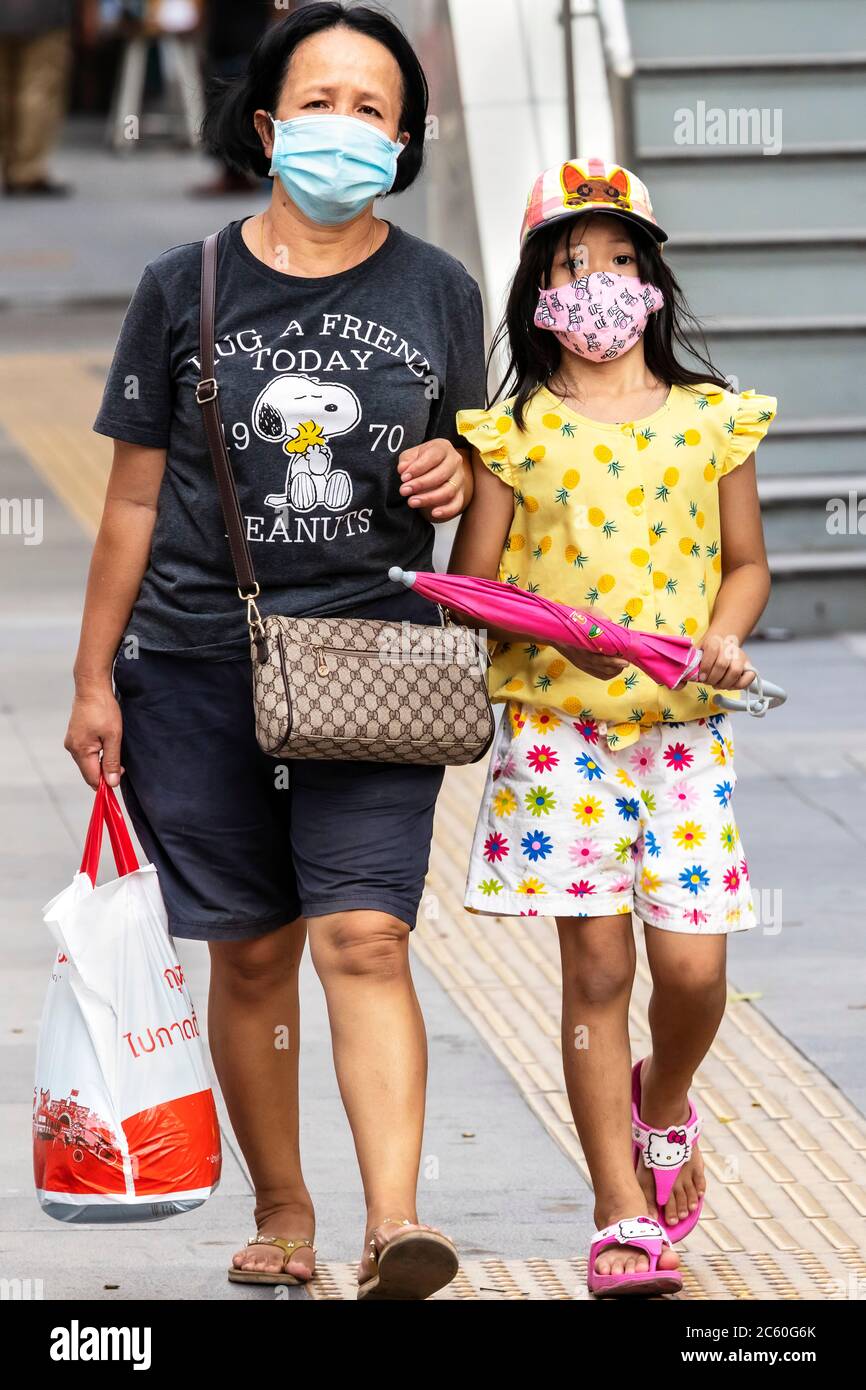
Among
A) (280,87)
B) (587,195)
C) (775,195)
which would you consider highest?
(775,195)

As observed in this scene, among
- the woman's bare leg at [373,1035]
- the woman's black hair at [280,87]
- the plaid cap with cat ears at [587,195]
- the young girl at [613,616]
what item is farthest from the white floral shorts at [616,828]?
the woman's black hair at [280,87]

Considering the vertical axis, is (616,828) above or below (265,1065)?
above

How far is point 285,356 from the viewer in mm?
3396

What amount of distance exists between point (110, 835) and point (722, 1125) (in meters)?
1.43

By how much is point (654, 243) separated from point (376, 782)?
0.92 meters

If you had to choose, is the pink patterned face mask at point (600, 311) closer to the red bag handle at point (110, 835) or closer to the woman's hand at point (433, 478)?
the woman's hand at point (433, 478)

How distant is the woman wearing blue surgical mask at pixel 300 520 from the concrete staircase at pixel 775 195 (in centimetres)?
537

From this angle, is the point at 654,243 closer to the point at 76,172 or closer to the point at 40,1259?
the point at 40,1259

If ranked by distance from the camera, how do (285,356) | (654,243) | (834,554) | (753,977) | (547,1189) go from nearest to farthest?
(285,356) → (654,243) → (547,1189) → (753,977) → (834,554)

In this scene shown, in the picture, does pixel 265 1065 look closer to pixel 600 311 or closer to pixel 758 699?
pixel 758 699

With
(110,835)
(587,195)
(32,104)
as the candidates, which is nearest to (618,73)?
(587,195)

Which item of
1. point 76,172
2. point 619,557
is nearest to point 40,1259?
point 619,557

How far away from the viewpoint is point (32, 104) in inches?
747

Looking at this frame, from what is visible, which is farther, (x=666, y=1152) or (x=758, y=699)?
(x=666, y=1152)
